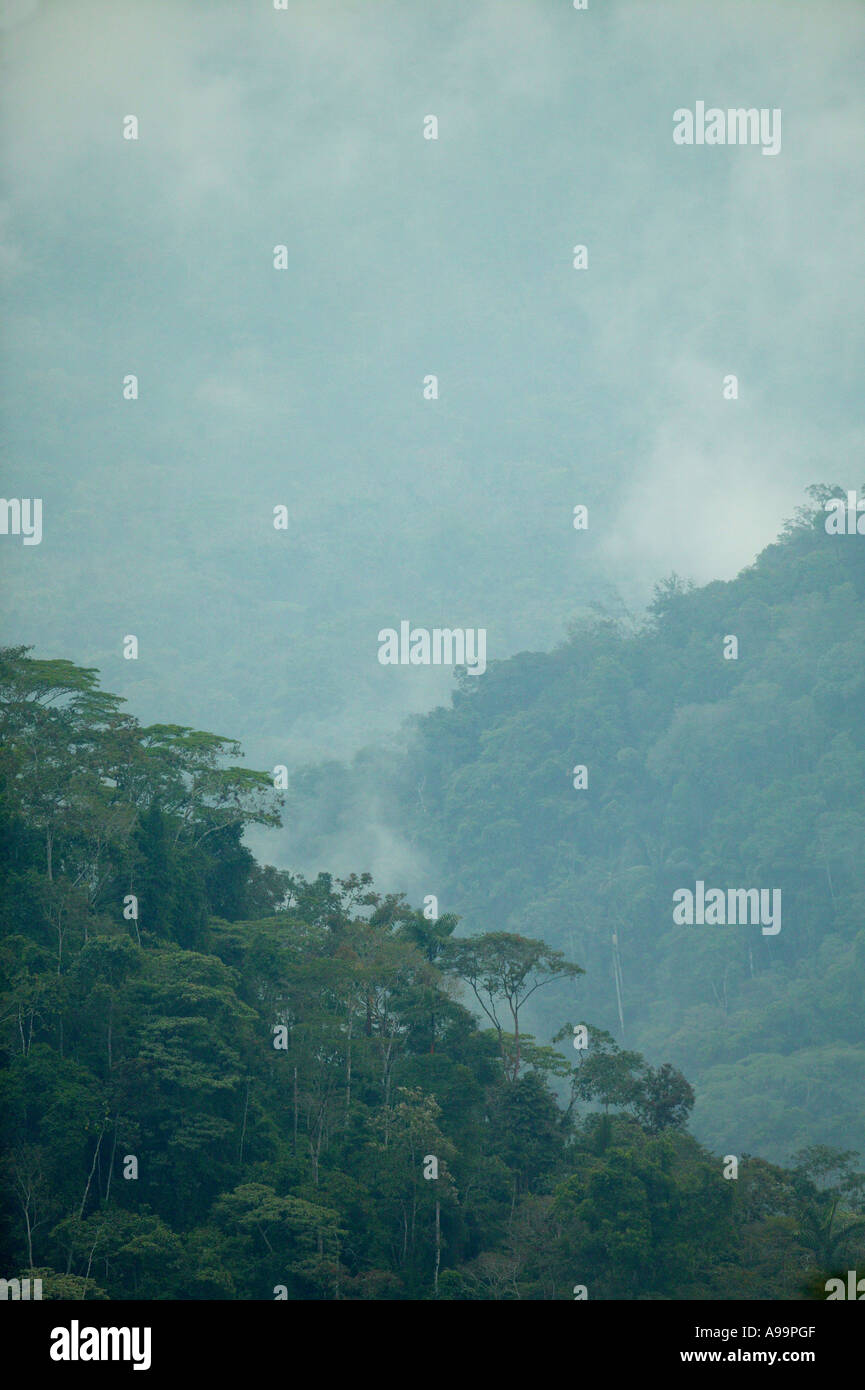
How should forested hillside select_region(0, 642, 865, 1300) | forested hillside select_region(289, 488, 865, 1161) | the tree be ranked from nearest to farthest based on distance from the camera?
forested hillside select_region(0, 642, 865, 1300), the tree, forested hillside select_region(289, 488, 865, 1161)

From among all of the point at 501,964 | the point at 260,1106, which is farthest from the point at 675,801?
the point at 260,1106

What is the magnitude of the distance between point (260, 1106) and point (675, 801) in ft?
87.1

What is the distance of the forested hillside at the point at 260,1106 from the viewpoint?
13078 millimetres

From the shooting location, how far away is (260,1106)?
582 inches

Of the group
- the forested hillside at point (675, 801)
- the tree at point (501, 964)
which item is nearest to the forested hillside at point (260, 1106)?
the tree at point (501, 964)

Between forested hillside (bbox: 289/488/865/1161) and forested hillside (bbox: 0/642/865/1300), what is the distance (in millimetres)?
16678

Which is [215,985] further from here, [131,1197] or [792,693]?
[792,693]

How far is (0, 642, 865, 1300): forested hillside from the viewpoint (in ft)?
42.9

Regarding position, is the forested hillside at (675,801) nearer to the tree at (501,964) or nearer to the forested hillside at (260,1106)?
the tree at (501,964)

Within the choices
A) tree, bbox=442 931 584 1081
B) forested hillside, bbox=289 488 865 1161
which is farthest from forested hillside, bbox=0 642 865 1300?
forested hillside, bbox=289 488 865 1161

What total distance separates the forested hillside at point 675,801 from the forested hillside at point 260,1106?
54.7 feet

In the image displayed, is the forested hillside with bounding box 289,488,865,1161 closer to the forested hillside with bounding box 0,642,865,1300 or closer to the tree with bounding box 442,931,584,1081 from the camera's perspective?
the tree with bounding box 442,931,584,1081

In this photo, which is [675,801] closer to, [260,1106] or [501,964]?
[501,964]

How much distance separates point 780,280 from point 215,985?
191 feet
